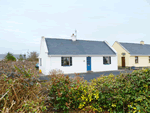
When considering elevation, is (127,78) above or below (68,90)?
above

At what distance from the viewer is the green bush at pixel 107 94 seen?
3.38m

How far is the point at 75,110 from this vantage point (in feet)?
12.7

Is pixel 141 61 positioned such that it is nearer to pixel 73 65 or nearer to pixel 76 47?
pixel 76 47

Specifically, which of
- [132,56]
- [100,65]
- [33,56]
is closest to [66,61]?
[100,65]

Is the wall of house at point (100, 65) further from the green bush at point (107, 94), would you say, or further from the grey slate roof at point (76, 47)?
the green bush at point (107, 94)

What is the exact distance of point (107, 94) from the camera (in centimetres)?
371

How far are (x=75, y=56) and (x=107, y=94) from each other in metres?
12.0

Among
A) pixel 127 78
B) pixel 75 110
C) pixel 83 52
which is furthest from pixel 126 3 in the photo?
pixel 75 110

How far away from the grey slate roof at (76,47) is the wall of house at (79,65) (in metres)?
0.99

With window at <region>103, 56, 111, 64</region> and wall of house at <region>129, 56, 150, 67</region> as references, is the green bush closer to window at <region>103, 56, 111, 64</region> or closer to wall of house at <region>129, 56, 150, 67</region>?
window at <region>103, 56, 111, 64</region>

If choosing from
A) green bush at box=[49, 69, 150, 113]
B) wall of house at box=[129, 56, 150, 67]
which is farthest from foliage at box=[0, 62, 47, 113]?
wall of house at box=[129, 56, 150, 67]

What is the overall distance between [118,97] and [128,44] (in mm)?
24741

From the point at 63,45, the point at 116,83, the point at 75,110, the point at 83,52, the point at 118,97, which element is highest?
the point at 63,45

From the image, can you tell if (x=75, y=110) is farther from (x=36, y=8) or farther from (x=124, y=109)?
(x=36, y=8)
